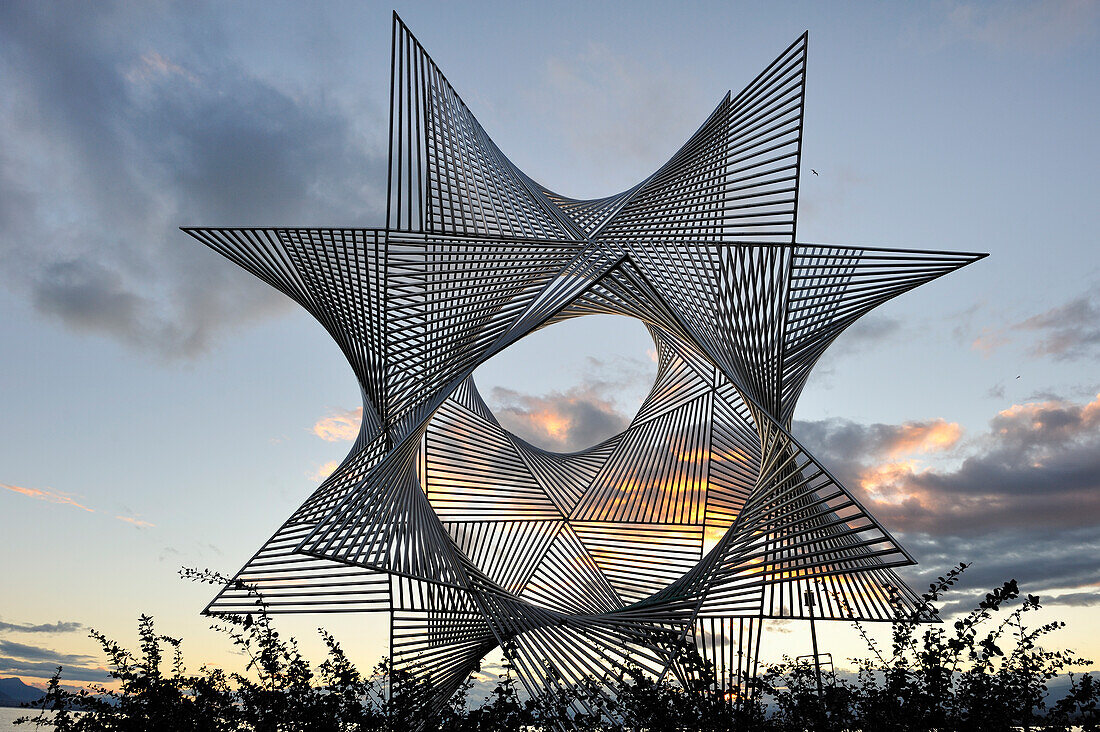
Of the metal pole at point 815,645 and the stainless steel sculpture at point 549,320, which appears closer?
the metal pole at point 815,645

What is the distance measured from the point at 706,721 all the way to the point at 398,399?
4956 mm

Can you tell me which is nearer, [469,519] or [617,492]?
[469,519]

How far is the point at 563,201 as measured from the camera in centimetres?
1244

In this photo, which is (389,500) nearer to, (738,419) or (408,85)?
(408,85)

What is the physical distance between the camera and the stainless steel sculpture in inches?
338

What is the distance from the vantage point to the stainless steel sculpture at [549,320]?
28.2ft

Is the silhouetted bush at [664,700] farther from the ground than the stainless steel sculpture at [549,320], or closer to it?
closer to it

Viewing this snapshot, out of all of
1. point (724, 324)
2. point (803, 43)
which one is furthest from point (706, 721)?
point (803, 43)

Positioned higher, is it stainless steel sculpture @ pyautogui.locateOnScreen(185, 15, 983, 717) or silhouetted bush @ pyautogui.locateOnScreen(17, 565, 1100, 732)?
stainless steel sculpture @ pyautogui.locateOnScreen(185, 15, 983, 717)

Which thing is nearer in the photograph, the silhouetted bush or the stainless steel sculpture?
the silhouetted bush

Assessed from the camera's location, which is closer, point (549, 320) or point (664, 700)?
point (664, 700)

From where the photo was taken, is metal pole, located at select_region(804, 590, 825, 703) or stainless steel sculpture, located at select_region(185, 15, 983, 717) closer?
metal pole, located at select_region(804, 590, 825, 703)

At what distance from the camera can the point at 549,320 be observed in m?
10.8

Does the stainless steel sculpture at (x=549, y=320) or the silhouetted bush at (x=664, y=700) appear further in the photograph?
the stainless steel sculpture at (x=549, y=320)
